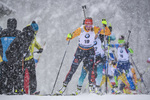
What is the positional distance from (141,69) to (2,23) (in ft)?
25.1

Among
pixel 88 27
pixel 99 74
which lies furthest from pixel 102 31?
pixel 99 74

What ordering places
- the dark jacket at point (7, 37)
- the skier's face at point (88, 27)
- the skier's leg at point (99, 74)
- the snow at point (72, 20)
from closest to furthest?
the dark jacket at point (7, 37) → the skier's face at point (88, 27) → the skier's leg at point (99, 74) → the snow at point (72, 20)

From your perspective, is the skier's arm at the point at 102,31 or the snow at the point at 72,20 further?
the snow at the point at 72,20

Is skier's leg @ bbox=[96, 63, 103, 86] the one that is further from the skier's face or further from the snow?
the snow

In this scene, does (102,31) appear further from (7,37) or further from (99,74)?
(7,37)

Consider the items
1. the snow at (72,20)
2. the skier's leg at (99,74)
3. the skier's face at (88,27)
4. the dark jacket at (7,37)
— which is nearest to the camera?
the dark jacket at (7,37)

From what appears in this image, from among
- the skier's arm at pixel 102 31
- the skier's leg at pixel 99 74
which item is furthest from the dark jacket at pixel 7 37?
the skier's leg at pixel 99 74

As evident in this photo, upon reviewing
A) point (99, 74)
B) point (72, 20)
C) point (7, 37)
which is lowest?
point (99, 74)

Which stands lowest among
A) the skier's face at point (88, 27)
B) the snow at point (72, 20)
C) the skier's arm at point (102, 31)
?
the skier's arm at point (102, 31)

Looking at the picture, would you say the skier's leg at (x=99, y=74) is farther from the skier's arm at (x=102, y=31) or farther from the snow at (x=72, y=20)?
the snow at (x=72, y=20)

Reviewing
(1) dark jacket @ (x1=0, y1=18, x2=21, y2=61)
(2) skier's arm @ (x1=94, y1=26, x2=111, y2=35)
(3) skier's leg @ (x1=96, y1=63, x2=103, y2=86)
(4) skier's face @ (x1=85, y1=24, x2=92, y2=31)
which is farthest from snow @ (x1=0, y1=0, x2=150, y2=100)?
(1) dark jacket @ (x1=0, y1=18, x2=21, y2=61)

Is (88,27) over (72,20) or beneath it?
beneath

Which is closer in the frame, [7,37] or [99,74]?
[7,37]

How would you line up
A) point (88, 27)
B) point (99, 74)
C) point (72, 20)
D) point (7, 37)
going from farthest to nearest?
point (72, 20) → point (99, 74) → point (88, 27) → point (7, 37)
